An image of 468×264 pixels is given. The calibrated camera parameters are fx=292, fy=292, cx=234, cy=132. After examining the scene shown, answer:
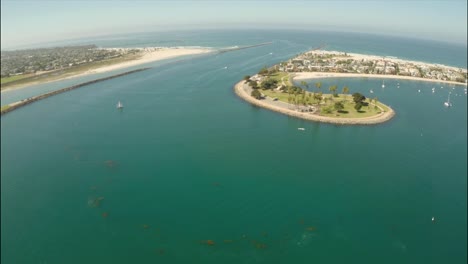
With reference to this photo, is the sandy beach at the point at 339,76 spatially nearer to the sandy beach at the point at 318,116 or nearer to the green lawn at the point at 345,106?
the green lawn at the point at 345,106

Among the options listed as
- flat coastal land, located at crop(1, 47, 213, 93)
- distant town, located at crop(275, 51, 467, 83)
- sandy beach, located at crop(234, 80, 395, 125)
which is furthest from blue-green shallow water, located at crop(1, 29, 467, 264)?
distant town, located at crop(275, 51, 467, 83)

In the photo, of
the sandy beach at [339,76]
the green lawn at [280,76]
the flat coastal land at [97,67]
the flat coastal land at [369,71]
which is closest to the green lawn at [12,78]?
the flat coastal land at [97,67]

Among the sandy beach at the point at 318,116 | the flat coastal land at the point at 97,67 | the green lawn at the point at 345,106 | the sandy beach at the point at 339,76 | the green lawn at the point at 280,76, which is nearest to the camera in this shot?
the sandy beach at the point at 318,116

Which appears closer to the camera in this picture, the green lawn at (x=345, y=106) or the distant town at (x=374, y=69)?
the green lawn at (x=345, y=106)

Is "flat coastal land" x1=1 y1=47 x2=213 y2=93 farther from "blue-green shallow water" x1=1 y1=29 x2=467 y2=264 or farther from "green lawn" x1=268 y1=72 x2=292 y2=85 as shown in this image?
"green lawn" x1=268 y1=72 x2=292 y2=85

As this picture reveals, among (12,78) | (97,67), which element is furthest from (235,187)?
(97,67)

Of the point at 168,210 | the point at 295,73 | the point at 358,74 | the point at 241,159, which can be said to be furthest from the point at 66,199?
the point at 358,74

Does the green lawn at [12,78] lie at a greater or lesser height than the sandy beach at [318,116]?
greater

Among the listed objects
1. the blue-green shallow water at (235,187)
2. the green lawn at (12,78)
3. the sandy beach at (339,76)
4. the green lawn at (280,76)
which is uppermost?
the green lawn at (12,78)

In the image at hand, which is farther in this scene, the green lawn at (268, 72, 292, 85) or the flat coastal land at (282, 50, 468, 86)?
the flat coastal land at (282, 50, 468, 86)

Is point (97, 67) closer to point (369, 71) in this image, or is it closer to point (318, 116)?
point (318, 116)
